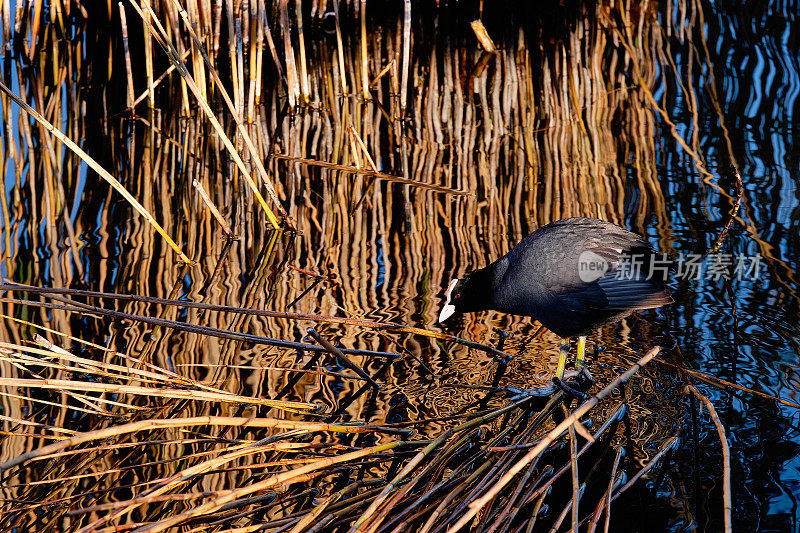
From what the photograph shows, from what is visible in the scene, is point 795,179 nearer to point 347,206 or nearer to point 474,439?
point 347,206

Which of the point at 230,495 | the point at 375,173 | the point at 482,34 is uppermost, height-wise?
the point at 482,34

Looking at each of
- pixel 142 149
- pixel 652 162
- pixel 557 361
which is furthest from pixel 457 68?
pixel 557 361

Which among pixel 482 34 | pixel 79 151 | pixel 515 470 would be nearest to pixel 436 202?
pixel 79 151

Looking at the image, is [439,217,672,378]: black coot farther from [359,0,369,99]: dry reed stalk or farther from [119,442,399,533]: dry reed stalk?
[359,0,369,99]: dry reed stalk

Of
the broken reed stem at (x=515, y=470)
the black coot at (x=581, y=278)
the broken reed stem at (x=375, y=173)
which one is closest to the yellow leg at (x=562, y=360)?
the black coot at (x=581, y=278)

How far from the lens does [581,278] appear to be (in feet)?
10.2

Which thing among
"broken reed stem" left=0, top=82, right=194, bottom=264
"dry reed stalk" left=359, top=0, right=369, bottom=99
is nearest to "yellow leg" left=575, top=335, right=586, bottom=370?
"broken reed stem" left=0, top=82, right=194, bottom=264

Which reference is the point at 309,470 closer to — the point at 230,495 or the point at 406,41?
the point at 230,495

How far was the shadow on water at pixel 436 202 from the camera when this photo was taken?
9.89 ft

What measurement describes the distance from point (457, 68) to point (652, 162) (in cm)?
246

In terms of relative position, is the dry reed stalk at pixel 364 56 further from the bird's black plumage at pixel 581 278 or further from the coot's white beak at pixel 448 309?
the bird's black plumage at pixel 581 278

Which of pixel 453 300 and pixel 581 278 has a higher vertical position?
pixel 581 278

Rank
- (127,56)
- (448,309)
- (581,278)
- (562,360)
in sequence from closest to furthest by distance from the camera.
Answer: (581,278) → (562,360) → (448,309) → (127,56)

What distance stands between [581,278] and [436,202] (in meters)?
1.96
